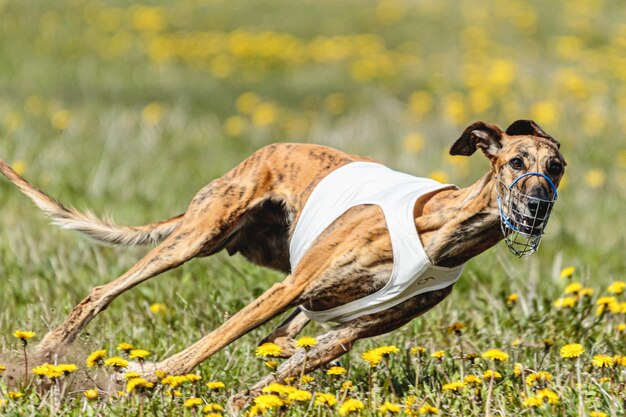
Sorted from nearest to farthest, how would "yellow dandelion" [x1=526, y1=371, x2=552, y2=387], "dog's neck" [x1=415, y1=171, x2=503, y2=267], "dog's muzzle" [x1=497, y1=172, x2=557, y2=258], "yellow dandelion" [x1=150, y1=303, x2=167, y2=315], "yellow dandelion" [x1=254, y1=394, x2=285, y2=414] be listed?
"yellow dandelion" [x1=254, y1=394, x2=285, y2=414] < "dog's muzzle" [x1=497, y1=172, x2=557, y2=258] < "yellow dandelion" [x1=526, y1=371, x2=552, y2=387] < "dog's neck" [x1=415, y1=171, x2=503, y2=267] < "yellow dandelion" [x1=150, y1=303, x2=167, y2=315]

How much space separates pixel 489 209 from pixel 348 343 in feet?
2.50

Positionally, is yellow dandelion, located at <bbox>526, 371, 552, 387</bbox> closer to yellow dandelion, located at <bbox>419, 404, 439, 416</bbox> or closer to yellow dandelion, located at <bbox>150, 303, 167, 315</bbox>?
yellow dandelion, located at <bbox>419, 404, 439, 416</bbox>

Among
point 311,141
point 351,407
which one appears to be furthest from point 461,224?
point 311,141

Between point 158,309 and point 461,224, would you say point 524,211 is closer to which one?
point 461,224

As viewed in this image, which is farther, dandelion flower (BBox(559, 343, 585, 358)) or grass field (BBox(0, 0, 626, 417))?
grass field (BBox(0, 0, 626, 417))

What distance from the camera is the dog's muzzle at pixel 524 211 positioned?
334cm

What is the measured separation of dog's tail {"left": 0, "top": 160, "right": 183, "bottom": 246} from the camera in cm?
459

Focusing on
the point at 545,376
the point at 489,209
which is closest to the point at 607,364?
the point at 545,376

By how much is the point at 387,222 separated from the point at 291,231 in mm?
651

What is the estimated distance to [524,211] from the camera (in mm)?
3371

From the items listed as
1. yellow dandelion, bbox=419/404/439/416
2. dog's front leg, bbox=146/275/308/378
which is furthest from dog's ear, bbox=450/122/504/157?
yellow dandelion, bbox=419/404/439/416

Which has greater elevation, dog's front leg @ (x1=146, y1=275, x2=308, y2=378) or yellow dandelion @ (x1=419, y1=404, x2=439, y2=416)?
dog's front leg @ (x1=146, y1=275, x2=308, y2=378)

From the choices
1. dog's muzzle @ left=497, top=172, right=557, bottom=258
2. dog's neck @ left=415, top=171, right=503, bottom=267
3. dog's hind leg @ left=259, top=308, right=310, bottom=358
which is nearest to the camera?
dog's muzzle @ left=497, top=172, right=557, bottom=258

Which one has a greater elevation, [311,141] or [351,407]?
[311,141]
